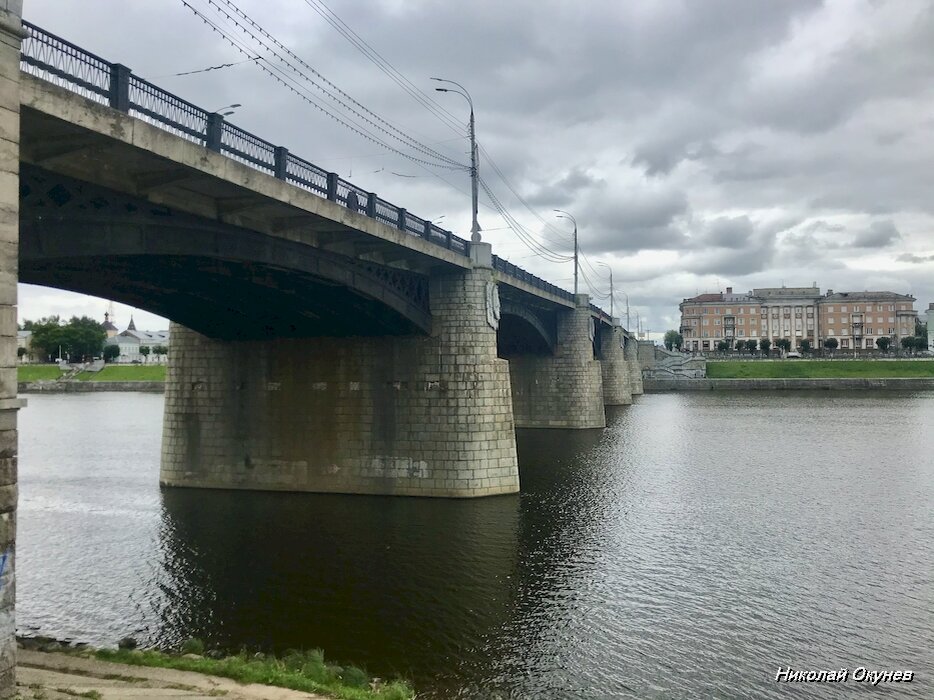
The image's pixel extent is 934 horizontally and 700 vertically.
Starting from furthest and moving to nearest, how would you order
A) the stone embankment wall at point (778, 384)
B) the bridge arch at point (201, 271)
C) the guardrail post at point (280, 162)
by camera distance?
1. the stone embankment wall at point (778, 384)
2. the guardrail post at point (280, 162)
3. the bridge arch at point (201, 271)

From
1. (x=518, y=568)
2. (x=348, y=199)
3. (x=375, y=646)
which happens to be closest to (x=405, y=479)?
(x=518, y=568)

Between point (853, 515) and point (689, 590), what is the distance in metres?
10.4

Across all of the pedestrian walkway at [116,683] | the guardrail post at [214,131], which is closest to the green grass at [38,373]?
the guardrail post at [214,131]

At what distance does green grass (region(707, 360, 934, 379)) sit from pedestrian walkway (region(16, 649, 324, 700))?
331 ft

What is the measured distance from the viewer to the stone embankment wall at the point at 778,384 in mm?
90000

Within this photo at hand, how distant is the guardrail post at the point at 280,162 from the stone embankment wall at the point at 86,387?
310 feet

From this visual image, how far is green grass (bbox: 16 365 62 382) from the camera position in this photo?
114 m

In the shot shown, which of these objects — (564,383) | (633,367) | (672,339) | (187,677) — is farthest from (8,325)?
(672,339)

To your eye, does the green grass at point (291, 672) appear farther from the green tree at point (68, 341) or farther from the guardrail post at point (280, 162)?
the green tree at point (68, 341)

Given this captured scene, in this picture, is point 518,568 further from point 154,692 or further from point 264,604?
point 154,692

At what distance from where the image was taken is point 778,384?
310 ft

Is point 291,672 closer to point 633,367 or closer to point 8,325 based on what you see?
point 8,325

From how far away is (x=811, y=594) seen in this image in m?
15.8

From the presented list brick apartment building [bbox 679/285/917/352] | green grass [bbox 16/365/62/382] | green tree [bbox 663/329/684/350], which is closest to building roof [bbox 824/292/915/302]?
brick apartment building [bbox 679/285/917/352]
